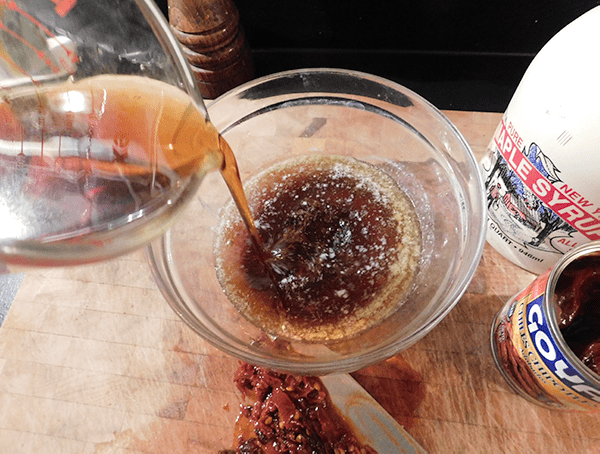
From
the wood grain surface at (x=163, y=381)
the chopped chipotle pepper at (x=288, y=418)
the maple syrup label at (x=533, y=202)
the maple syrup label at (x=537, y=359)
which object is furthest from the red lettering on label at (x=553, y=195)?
the chopped chipotle pepper at (x=288, y=418)

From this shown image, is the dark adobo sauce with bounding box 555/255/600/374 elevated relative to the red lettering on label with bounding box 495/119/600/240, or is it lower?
lower

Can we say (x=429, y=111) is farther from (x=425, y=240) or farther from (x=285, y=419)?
(x=285, y=419)

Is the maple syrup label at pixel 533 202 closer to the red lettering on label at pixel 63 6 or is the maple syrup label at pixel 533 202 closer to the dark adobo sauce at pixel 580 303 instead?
the dark adobo sauce at pixel 580 303

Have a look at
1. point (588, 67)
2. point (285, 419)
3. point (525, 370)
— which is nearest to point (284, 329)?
point (285, 419)

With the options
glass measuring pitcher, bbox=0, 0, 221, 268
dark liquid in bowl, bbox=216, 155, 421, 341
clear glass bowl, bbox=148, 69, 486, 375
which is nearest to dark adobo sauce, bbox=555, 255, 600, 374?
clear glass bowl, bbox=148, 69, 486, 375

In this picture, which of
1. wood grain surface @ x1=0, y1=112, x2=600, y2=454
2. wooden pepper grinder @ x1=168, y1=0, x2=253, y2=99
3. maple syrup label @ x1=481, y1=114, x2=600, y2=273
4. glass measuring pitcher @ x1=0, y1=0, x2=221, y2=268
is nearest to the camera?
glass measuring pitcher @ x1=0, y1=0, x2=221, y2=268

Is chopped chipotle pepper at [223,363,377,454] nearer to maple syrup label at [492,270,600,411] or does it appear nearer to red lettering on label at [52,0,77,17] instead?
maple syrup label at [492,270,600,411]

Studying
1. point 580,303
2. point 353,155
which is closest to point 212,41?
point 353,155

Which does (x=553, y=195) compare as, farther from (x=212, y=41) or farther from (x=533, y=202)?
(x=212, y=41)
